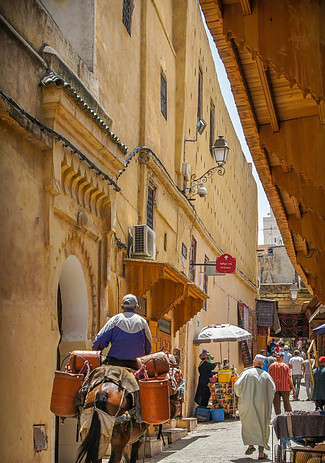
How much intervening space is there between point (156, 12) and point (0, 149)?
361 inches

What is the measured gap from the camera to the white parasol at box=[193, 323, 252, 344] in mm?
20234

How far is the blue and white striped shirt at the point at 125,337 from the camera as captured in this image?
789 centimetres

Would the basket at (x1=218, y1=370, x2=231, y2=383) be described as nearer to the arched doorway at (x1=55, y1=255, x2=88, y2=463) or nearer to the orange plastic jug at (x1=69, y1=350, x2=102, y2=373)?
the arched doorway at (x1=55, y1=255, x2=88, y2=463)

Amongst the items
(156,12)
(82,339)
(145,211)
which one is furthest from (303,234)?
(156,12)

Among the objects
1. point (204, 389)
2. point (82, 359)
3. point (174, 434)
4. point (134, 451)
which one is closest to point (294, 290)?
point (204, 389)

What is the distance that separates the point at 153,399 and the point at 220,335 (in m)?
13.3

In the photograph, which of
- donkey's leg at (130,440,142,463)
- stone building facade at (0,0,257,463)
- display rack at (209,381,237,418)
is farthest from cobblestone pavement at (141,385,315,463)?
donkey's leg at (130,440,142,463)

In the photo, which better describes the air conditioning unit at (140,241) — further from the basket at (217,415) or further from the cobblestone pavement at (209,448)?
the basket at (217,415)

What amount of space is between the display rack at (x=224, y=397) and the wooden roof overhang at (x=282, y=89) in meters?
8.12

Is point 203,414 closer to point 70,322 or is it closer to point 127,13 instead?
point 70,322

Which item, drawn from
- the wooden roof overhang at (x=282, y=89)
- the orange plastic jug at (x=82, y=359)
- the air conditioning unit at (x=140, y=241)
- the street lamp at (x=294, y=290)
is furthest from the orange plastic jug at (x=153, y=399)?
the street lamp at (x=294, y=290)

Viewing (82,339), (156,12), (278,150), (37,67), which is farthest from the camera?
(156,12)

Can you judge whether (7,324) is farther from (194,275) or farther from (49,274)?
(194,275)

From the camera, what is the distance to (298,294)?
4503cm
